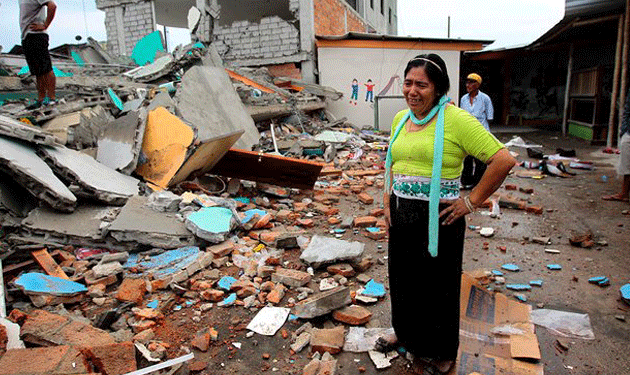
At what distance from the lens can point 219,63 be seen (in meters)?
9.61

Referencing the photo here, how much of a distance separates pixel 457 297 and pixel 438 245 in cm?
38

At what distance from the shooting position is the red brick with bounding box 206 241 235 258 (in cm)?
380

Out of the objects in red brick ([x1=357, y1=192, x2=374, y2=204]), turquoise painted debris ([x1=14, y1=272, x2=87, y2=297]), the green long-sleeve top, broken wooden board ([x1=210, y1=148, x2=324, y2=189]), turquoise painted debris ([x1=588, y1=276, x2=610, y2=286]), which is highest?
the green long-sleeve top

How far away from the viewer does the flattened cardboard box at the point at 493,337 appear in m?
2.40

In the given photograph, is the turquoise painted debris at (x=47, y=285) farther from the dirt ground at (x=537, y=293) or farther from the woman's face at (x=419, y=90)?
the woman's face at (x=419, y=90)

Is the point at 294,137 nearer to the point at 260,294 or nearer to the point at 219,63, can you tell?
the point at 219,63

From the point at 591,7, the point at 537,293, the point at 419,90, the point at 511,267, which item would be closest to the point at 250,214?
the point at 511,267

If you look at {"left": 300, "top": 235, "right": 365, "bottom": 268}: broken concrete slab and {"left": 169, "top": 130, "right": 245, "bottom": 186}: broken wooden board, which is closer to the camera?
{"left": 300, "top": 235, "right": 365, "bottom": 268}: broken concrete slab

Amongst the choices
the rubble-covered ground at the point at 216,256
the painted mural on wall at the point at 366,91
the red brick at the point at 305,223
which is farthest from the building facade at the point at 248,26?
the red brick at the point at 305,223

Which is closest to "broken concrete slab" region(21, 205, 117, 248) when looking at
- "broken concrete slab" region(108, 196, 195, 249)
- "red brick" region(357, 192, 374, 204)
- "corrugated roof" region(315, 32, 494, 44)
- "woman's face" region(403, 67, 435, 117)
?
"broken concrete slab" region(108, 196, 195, 249)

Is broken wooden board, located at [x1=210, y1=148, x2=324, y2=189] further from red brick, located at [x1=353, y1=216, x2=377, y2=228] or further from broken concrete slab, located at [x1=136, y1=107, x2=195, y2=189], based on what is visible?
red brick, located at [x1=353, y1=216, x2=377, y2=228]

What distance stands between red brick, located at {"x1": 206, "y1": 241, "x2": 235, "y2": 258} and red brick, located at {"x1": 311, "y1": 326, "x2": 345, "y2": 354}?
1.40 meters

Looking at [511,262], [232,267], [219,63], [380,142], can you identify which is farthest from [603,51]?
[232,267]

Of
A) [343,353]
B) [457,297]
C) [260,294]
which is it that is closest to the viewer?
[457,297]
